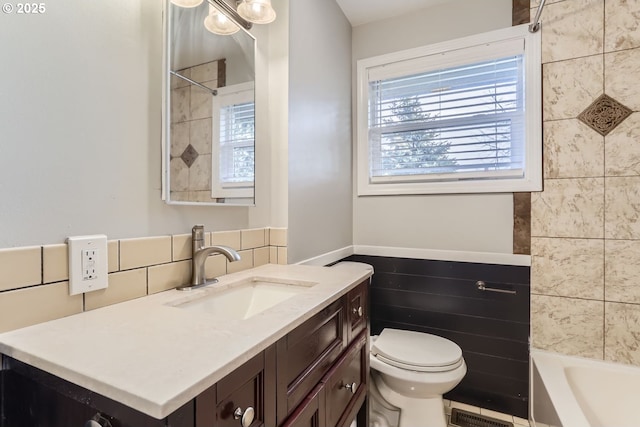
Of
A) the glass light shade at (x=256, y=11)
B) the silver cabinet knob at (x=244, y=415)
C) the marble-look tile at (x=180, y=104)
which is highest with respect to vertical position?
the glass light shade at (x=256, y=11)

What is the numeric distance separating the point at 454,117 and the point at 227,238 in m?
1.59

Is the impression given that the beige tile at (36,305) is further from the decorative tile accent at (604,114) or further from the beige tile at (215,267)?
the decorative tile accent at (604,114)

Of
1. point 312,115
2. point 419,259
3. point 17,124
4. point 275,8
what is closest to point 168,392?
point 17,124

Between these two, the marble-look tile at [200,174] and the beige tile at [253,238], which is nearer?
the marble-look tile at [200,174]

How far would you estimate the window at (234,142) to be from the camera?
1.22 m

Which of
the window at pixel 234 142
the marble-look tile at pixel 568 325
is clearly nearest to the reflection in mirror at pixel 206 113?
the window at pixel 234 142

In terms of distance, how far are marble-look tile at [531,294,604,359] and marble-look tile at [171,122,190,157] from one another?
1.92 meters

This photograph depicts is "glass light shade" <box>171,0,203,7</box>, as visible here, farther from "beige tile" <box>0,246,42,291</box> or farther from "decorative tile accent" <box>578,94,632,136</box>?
"decorative tile accent" <box>578,94,632,136</box>

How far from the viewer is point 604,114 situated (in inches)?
63.0

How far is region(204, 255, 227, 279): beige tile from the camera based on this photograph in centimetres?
112

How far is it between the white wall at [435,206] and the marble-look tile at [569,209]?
140 mm

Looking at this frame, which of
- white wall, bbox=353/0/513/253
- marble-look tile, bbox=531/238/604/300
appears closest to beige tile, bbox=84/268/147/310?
white wall, bbox=353/0/513/253

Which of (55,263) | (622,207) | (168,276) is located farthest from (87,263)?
(622,207)

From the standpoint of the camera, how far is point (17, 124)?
67 cm
